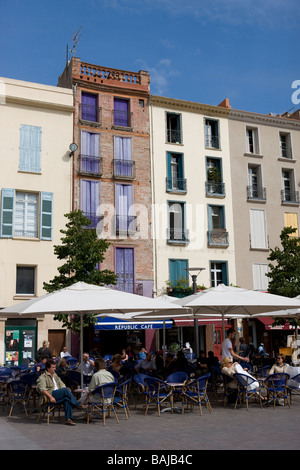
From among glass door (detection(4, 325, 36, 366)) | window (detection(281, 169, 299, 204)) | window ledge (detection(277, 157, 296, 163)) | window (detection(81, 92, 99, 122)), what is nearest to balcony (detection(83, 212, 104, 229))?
window (detection(81, 92, 99, 122))

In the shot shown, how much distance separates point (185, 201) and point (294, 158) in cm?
852

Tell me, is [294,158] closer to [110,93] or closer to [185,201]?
[185,201]

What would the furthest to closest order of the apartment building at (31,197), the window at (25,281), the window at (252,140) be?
the window at (252,140) → the window at (25,281) → the apartment building at (31,197)

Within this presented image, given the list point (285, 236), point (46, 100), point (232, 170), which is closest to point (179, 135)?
point (232, 170)

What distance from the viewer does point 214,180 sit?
1180 inches

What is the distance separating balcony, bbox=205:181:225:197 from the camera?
96.9ft

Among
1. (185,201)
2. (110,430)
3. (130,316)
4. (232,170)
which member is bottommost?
(110,430)

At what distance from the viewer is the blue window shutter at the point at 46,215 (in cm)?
2504

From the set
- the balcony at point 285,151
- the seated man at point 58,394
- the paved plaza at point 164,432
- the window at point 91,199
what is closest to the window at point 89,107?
the window at point 91,199

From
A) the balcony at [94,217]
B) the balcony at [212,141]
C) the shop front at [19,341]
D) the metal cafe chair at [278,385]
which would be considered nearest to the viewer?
the metal cafe chair at [278,385]

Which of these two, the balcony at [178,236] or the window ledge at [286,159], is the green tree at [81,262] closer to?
the balcony at [178,236]

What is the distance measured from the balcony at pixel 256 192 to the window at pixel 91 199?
9.35 metres

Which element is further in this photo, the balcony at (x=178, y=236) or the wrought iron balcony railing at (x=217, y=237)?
the wrought iron balcony railing at (x=217, y=237)

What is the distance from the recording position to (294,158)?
Answer: 107 ft
